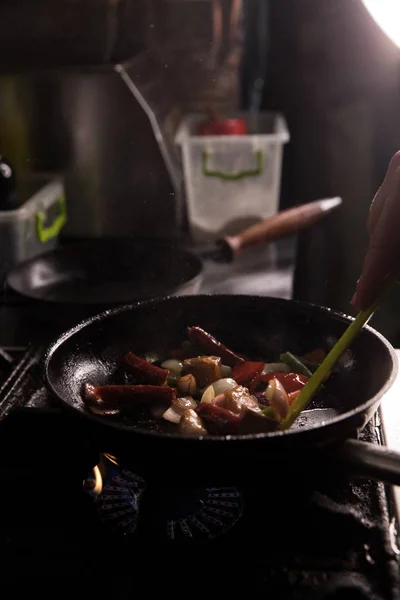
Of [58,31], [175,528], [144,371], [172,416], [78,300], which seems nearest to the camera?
[175,528]

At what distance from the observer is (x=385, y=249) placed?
99 centimetres

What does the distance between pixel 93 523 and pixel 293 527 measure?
0.31 meters

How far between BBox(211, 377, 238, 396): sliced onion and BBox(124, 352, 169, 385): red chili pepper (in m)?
0.10

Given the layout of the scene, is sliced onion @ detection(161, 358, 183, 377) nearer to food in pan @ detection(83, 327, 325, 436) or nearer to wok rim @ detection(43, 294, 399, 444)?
food in pan @ detection(83, 327, 325, 436)

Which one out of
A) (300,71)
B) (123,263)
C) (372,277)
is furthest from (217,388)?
(300,71)

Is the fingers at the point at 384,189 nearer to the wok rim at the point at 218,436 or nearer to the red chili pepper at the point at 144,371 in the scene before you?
the wok rim at the point at 218,436

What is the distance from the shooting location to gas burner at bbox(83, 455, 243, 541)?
1019mm

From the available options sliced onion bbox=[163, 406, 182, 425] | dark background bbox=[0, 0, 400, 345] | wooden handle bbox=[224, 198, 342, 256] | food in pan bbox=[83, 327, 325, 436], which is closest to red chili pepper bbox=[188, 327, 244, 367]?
food in pan bbox=[83, 327, 325, 436]

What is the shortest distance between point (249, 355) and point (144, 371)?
11.1 inches

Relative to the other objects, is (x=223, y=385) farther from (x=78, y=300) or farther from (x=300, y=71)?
(x=300, y=71)

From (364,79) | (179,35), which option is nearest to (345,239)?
(364,79)

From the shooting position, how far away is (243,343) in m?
1.46

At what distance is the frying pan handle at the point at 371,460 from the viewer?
891 millimetres

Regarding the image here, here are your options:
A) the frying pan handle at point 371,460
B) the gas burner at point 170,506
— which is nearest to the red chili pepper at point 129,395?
the gas burner at point 170,506
